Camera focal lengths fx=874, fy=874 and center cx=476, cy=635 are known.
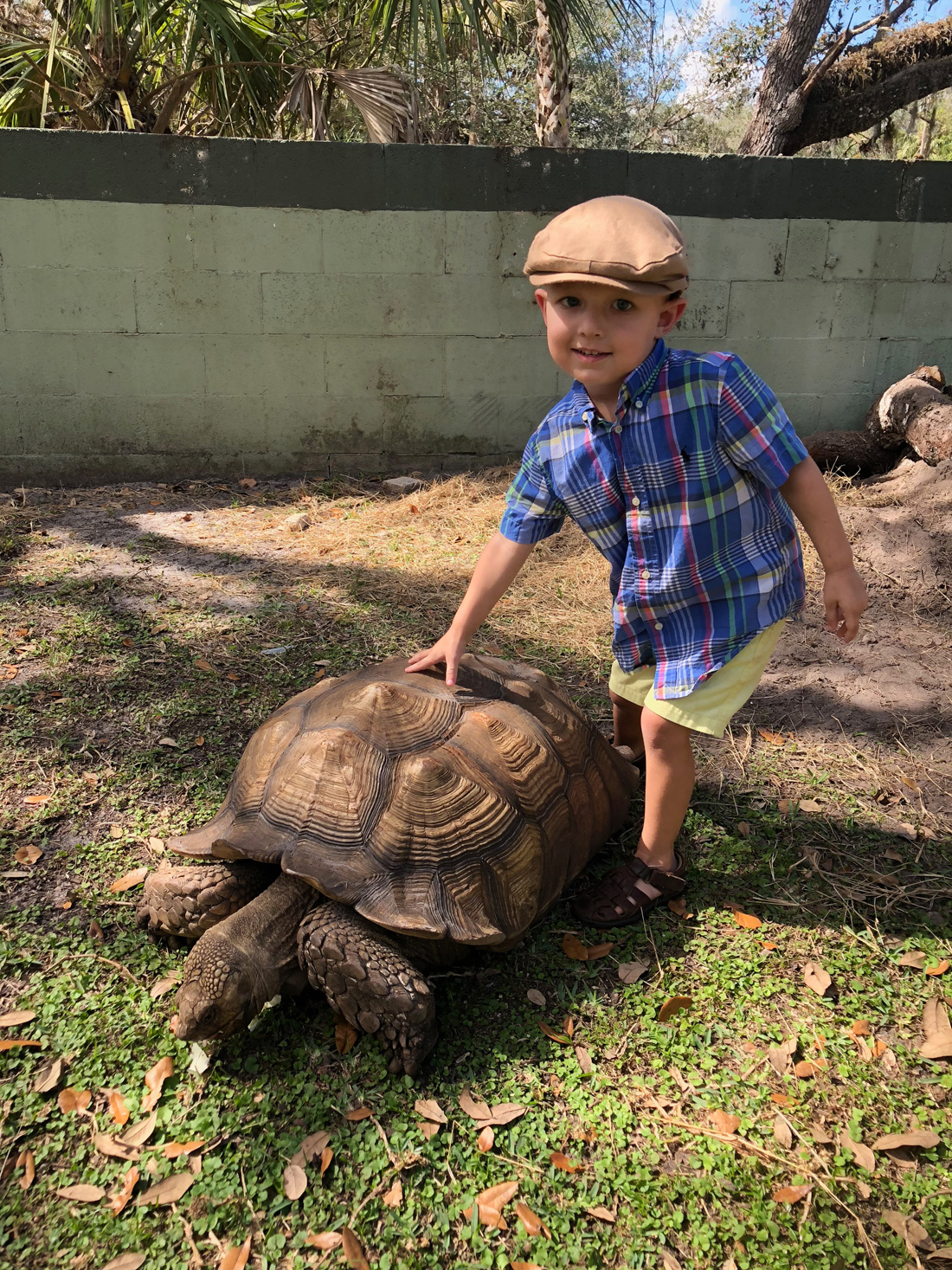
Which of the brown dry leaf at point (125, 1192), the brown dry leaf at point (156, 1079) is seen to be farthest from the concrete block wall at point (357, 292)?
the brown dry leaf at point (125, 1192)

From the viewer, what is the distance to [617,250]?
1.97 metres

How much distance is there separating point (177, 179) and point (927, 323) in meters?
6.25

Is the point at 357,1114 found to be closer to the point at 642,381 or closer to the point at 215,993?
the point at 215,993

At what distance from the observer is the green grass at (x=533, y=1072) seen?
69.5 inches

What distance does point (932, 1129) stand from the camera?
1.97 meters

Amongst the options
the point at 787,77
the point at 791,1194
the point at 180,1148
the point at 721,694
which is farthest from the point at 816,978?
the point at 787,77

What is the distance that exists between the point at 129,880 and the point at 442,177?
5.94 metres

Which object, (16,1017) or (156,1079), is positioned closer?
(156,1079)

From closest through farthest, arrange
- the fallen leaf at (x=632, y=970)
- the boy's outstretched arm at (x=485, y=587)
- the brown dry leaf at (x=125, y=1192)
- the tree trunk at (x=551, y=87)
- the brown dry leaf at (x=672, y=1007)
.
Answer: the brown dry leaf at (x=125, y=1192) < the brown dry leaf at (x=672, y=1007) < the fallen leaf at (x=632, y=970) < the boy's outstretched arm at (x=485, y=587) < the tree trunk at (x=551, y=87)

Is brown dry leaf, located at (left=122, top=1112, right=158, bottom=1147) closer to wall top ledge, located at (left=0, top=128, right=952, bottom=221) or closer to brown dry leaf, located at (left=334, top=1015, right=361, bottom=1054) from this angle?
brown dry leaf, located at (left=334, top=1015, right=361, bottom=1054)

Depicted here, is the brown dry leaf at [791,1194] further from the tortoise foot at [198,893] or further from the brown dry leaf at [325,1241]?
the tortoise foot at [198,893]

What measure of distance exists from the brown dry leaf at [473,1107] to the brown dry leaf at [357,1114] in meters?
0.21

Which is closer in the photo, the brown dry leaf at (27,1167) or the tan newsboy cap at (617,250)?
the brown dry leaf at (27,1167)

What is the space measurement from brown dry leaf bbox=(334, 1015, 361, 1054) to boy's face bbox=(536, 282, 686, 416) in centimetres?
171
